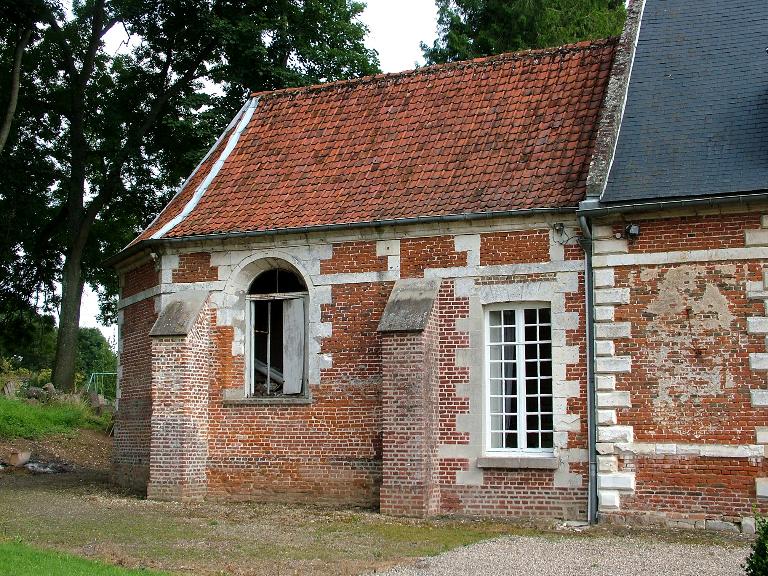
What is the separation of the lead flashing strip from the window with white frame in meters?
5.77

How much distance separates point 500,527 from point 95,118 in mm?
21547

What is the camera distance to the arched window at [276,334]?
16594mm

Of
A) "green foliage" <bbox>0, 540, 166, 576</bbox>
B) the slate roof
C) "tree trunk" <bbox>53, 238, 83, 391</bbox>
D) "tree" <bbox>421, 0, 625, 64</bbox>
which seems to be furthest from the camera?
"tree trunk" <bbox>53, 238, 83, 391</bbox>

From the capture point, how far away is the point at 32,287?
3100 centimetres

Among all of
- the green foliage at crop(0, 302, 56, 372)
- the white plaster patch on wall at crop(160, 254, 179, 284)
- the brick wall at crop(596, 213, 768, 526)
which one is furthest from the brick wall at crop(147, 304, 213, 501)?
the green foliage at crop(0, 302, 56, 372)

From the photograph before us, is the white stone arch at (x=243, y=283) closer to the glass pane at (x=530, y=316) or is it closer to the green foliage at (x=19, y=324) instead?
the glass pane at (x=530, y=316)

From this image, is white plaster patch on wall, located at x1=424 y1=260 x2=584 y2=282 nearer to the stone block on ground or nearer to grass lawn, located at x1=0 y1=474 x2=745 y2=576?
grass lawn, located at x1=0 y1=474 x2=745 y2=576

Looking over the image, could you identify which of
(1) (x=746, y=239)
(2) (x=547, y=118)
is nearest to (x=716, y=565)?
(1) (x=746, y=239)

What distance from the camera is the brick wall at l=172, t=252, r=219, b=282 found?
16.9m

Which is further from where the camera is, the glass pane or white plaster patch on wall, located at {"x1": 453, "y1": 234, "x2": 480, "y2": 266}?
white plaster patch on wall, located at {"x1": 453, "y1": 234, "x2": 480, "y2": 266}

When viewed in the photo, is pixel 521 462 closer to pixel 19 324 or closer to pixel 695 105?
pixel 695 105

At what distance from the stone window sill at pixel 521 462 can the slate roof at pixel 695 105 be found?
3.69m

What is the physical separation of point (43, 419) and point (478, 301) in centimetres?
1612

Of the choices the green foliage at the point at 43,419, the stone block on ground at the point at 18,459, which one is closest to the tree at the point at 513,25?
the green foliage at the point at 43,419
